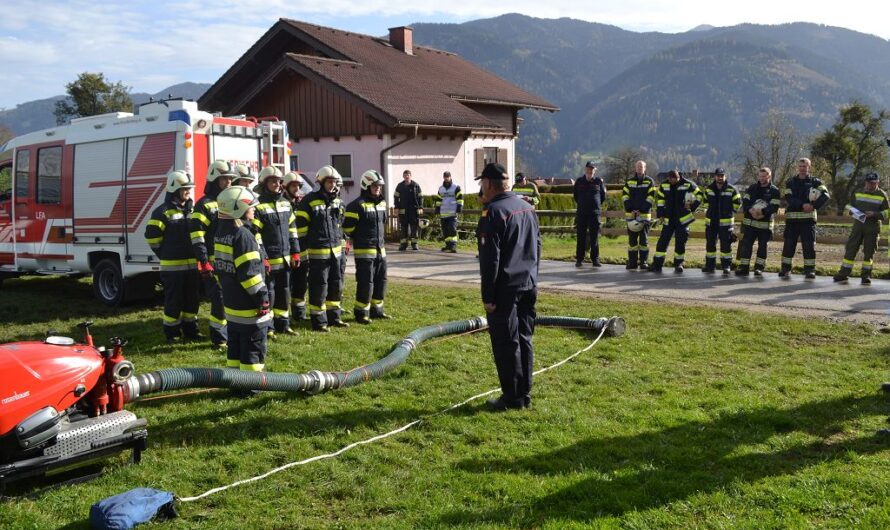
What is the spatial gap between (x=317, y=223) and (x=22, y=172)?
6.45 metres

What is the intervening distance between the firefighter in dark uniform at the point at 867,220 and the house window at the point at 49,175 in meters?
13.1

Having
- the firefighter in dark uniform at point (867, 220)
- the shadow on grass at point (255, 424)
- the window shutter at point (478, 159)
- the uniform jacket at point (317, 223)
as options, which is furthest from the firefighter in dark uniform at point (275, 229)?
the window shutter at point (478, 159)

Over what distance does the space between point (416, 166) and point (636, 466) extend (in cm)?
1922

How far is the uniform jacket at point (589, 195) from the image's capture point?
14.6 m

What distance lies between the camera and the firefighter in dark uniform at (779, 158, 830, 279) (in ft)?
41.1

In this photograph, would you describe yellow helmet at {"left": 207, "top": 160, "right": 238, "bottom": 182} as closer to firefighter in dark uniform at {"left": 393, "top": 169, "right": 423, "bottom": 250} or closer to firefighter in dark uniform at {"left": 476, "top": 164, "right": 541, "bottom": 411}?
firefighter in dark uniform at {"left": 476, "top": 164, "right": 541, "bottom": 411}

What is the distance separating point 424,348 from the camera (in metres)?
8.31

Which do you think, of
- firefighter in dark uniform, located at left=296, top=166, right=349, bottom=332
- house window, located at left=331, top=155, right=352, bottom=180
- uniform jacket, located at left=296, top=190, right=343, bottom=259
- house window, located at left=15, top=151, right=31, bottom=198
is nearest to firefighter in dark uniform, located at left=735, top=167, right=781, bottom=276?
firefighter in dark uniform, located at left=296, top=166, right=349, bottom=332

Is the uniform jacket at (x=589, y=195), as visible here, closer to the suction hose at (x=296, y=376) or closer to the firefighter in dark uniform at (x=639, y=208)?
the firefighter in dark uniform at (x=639, y=208)

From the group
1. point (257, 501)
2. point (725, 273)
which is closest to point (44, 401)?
point (257, 501)

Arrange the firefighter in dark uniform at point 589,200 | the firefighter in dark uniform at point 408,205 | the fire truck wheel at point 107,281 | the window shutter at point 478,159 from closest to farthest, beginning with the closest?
the fire truck wheel at point 107,281 → the firefighter in dark uniform at point 589,200 → the firefighter in dark uniform at point 408,205 → the window shutter at point 478,159

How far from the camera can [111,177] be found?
1088 cm

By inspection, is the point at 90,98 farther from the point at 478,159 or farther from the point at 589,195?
the point at 589,195

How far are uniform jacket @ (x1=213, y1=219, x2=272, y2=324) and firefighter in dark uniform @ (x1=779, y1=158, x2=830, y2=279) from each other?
10.0 meters
